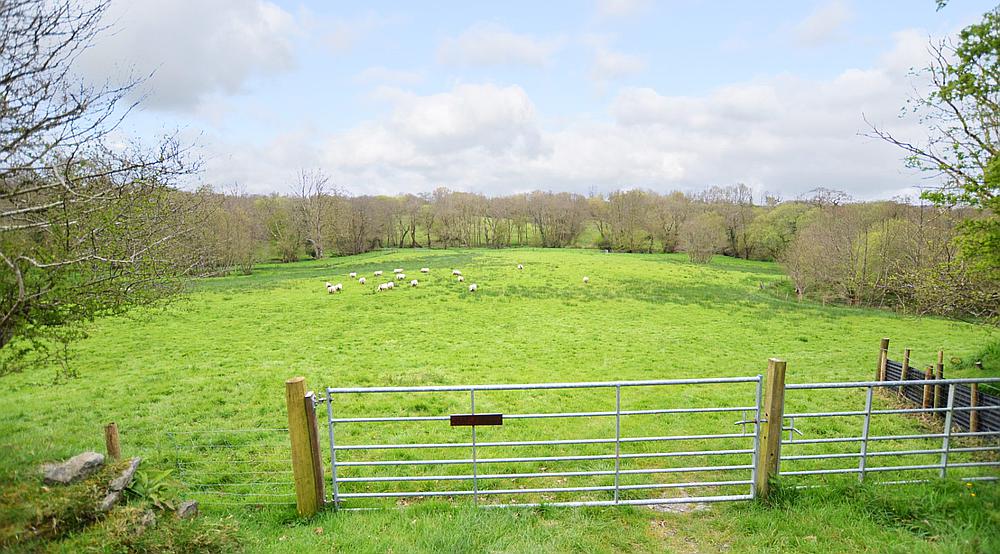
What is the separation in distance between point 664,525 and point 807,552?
1377mm

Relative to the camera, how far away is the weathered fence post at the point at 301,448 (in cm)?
518

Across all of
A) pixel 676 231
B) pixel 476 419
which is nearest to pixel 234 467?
pixel 476 419

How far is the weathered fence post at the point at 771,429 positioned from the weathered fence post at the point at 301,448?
5321 mm

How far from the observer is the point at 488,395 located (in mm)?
11805

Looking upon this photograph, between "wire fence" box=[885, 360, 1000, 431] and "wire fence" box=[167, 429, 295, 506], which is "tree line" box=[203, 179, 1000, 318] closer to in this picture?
"wire fence" box=[885, 360, 1000, 431]

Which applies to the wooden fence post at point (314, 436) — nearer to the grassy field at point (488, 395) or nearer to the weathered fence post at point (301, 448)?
the weathered fence post at point (301, 448)

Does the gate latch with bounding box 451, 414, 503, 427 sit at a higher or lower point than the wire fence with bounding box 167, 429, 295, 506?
higher

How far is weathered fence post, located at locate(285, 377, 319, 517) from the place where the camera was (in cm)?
518

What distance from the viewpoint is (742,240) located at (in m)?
64.3

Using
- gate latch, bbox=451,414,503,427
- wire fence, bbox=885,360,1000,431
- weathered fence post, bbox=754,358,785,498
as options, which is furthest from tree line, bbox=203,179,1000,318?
gate latch, bbox=451,414,503,427

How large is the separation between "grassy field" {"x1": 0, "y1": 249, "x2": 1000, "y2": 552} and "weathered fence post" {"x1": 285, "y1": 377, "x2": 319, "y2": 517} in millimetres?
226

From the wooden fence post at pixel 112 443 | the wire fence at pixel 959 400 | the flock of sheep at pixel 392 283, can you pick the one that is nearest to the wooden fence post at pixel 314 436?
the wooden fence post at pixel 112 443

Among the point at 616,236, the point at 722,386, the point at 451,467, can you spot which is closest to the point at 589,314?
the point at 722,386

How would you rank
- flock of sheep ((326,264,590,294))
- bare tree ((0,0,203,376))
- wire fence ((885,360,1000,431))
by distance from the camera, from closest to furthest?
bare tree ((0,0,203,376)) < wire fence ((885,360,1000,431)) < flock of sheep ((326,264,590,294))
